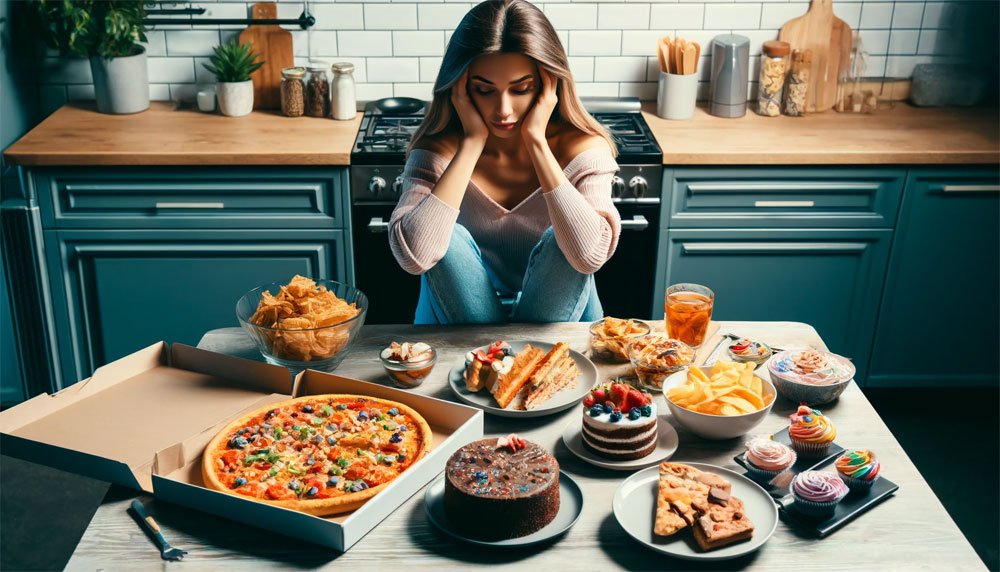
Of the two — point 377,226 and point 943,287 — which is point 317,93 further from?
point 943,287

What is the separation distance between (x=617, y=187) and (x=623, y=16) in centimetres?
86

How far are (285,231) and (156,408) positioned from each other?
1522 mm

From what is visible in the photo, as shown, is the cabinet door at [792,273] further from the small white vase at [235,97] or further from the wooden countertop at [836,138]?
the small white vase at [235,97]

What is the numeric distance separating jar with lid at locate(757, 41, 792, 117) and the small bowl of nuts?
2202mm

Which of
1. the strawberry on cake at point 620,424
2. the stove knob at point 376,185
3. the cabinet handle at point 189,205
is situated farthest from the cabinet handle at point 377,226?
the strawberry on cake at point 620,424

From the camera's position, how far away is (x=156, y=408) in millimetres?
1678

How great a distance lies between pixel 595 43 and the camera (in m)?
3.59

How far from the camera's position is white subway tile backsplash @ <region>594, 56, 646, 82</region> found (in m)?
3.61

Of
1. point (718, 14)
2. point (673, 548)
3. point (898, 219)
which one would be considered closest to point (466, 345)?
point (673, 548)

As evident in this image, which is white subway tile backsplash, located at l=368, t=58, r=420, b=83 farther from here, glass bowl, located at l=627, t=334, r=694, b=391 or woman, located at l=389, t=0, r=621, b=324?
glass bowl, located at l=627, t=334, r=694, b=391

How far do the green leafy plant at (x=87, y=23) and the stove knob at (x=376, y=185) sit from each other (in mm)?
1061

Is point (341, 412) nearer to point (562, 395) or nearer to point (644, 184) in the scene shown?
point (562, 395)

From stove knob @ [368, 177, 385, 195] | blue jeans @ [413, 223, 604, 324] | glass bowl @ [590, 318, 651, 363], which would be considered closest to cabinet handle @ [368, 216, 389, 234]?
stove knob @ [368, 177, 385, 195]

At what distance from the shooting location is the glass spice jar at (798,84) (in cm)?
344
